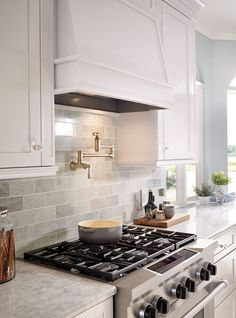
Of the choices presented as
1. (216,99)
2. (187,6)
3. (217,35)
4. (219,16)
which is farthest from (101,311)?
(217,35)

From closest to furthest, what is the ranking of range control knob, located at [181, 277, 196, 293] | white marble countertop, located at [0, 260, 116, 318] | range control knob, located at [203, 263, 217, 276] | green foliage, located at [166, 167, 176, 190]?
1. white marble countertop, located at [0, 260, 116, 318]
2. range control knob, located at [181, 277, 196, 293]
3. range control knob, located at [203, 263, 217, 276]
4. green foliage, located at [166, 167, 176, 190]

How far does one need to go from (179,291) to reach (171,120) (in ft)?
4.32

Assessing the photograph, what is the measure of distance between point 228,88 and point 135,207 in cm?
229

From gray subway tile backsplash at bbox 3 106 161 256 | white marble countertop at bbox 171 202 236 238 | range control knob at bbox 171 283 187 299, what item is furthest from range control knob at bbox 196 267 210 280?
gray subway tile backsplash at bbox 3 106 161 256

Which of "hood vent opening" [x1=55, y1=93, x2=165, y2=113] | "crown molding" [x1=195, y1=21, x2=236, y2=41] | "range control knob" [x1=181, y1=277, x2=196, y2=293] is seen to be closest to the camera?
"range control knob" [x1=181, y1=277, x2=196, y2=293]

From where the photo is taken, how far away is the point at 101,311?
1347 millimetres

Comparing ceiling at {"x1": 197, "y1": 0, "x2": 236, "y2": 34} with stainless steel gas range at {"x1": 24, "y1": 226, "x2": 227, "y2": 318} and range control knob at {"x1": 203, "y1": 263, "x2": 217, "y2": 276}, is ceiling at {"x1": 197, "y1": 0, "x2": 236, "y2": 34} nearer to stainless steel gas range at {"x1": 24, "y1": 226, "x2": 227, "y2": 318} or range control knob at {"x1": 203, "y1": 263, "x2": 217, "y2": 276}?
stainless steel gas range at {"x1": 24, "y1": 226, "x2": 227, "y2": 318}

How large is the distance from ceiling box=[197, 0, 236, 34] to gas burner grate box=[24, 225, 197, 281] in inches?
91.9

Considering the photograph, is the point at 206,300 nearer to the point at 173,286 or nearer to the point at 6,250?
the point at 173,286

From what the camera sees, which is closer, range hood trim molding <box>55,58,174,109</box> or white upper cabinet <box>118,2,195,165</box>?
range hood trim molding <box>55,58,174,109</box>

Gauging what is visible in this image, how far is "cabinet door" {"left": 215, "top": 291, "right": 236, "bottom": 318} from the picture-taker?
2439mm

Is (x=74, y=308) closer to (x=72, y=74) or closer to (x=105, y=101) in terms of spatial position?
(x=72, y=74)

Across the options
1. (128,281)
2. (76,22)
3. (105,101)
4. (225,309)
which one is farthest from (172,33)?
(225,309)

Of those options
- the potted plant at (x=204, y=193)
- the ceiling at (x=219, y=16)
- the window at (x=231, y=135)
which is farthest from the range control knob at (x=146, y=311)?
the window at (x=231, y=135)
